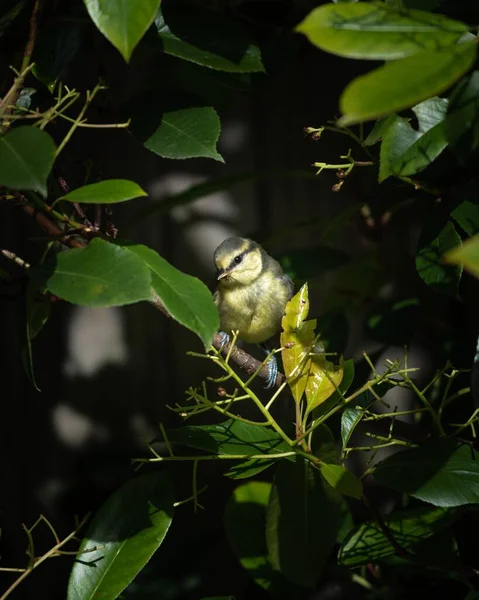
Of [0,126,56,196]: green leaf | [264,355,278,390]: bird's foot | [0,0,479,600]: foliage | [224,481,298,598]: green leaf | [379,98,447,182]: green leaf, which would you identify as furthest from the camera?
[264,355,278,390]: bird's foot

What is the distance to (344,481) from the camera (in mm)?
1027

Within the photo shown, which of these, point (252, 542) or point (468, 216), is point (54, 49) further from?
point (252, 542)

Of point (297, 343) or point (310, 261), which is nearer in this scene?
point (297, 343)

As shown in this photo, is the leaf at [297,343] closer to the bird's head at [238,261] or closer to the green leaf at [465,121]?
the green leaf at [465,121]

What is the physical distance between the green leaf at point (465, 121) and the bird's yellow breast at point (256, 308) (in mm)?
1161

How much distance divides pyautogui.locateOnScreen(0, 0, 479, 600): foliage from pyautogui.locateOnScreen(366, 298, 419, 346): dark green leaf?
22 cm

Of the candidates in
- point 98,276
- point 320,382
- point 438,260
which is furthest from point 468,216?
point 98,276

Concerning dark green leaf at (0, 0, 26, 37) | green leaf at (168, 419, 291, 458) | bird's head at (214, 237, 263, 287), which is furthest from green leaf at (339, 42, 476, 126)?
bird's head at (214, 237, 263, 287)

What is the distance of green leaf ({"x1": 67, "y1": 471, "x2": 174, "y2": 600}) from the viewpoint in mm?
1221

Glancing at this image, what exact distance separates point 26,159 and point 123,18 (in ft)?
0.70

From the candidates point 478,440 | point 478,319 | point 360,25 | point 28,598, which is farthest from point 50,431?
point 360,25

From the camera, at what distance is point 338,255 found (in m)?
1.88

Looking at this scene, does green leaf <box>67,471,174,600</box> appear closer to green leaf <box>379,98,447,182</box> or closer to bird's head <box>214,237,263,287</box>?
green leaf <box>379,98,447,182</box>

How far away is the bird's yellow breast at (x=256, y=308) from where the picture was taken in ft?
6.95
